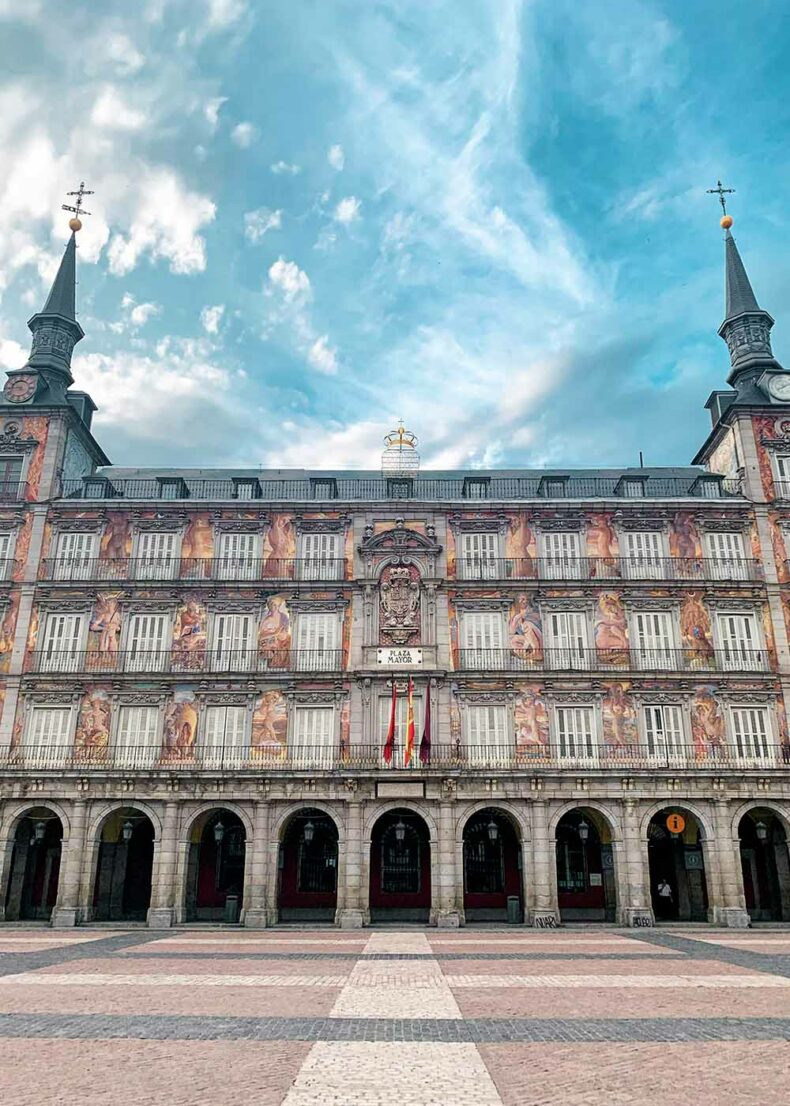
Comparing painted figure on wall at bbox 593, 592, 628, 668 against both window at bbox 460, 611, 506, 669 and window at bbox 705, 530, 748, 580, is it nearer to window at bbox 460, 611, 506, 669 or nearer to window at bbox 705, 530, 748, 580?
window at bbox 460, 611, 506, 669

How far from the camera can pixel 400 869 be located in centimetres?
3609

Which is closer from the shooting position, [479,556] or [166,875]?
[166,875]

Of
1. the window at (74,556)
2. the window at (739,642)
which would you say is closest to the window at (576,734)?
the window at (739,642)

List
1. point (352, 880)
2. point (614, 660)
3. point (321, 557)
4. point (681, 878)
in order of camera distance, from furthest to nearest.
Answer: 1. point (321, 557)
2. point (681, 878)
3. point (614, 660)
4. point (352, 880)

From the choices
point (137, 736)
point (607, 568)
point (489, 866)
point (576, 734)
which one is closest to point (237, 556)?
point (137, 736)

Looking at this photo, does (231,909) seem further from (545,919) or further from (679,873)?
(679,873)

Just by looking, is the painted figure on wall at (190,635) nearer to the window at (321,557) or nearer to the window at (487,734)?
the window at (321,557)

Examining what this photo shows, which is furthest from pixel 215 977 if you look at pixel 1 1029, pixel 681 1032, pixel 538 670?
pixel 538 670

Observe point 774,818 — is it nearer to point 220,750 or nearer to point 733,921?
point 733,921

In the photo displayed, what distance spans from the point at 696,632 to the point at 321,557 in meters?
16.8

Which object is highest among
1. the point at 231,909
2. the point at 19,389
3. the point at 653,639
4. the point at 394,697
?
the point at 19,389

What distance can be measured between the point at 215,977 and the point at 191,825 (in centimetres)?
1744

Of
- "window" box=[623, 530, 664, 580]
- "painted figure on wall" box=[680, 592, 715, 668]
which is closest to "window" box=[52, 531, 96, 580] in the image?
"window" box=[623, 530, 664, 580]

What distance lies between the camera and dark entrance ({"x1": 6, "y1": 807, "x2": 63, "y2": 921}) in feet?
114
